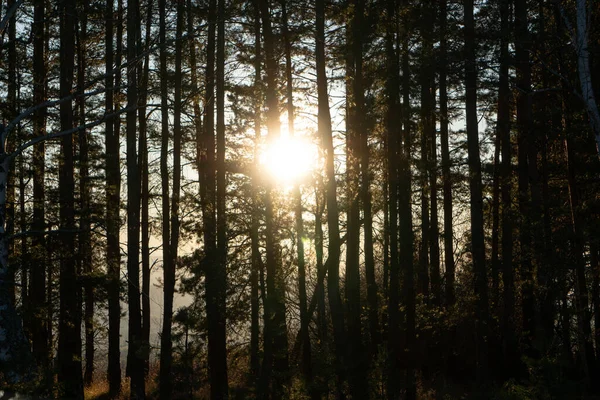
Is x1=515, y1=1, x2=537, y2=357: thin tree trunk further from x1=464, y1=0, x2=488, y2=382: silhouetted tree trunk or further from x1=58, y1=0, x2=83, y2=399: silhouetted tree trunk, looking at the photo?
x1=58, y1=0, x2=83, y2=399: silhouetted tree trunk

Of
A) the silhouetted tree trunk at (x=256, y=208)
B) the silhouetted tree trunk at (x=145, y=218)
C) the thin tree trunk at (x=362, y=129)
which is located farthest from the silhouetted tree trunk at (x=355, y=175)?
the silhouetted tree trunk at (x=145, y=218)

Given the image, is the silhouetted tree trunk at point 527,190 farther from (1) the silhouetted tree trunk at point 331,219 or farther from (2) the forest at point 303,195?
(1) the silhouetted tree trunk at point 331,219

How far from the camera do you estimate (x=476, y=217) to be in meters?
14.9

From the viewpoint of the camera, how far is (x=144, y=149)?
68.8 feet

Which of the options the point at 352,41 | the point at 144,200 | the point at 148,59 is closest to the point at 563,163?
the point at 352,41

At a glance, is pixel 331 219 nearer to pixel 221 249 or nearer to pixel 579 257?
Answer: pixel 221 249

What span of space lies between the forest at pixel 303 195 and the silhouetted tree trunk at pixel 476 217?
7cm

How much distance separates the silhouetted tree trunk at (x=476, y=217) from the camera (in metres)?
14.5

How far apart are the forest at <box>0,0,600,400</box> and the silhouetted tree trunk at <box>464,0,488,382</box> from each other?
69mm

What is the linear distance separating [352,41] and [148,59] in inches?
254

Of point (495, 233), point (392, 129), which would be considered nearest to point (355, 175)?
point (392, 129)

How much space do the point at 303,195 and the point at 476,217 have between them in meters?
5.98

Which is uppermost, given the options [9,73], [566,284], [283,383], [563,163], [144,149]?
[9,73]

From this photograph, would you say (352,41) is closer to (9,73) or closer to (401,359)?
(401,359)
